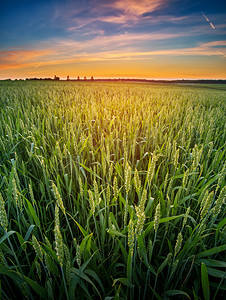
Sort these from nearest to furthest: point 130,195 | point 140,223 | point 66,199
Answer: point 140,223, point 130,195, point 66,199

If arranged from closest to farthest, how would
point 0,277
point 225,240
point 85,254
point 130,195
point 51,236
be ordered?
point 85,254, point 0,277, point 225,240, point 51,236, point 130,195

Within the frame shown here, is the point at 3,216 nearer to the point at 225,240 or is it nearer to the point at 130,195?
the point at 130,195

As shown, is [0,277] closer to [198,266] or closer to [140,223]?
[140,223]

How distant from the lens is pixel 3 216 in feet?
2.29

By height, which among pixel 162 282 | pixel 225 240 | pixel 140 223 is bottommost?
pixel 162 282

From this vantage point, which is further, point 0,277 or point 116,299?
point 0,277

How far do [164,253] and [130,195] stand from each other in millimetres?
488

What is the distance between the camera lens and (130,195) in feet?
5.01

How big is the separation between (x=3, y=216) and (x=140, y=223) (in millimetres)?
543

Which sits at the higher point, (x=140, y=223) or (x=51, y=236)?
(x=140, y=223)

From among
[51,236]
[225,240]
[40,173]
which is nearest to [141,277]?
[225,240]

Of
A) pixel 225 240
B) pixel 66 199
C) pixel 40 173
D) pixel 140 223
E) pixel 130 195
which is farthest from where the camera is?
pixel 40 173

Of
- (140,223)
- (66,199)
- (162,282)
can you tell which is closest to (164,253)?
(162,282)

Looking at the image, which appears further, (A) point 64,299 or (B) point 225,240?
(B) point 225,240
